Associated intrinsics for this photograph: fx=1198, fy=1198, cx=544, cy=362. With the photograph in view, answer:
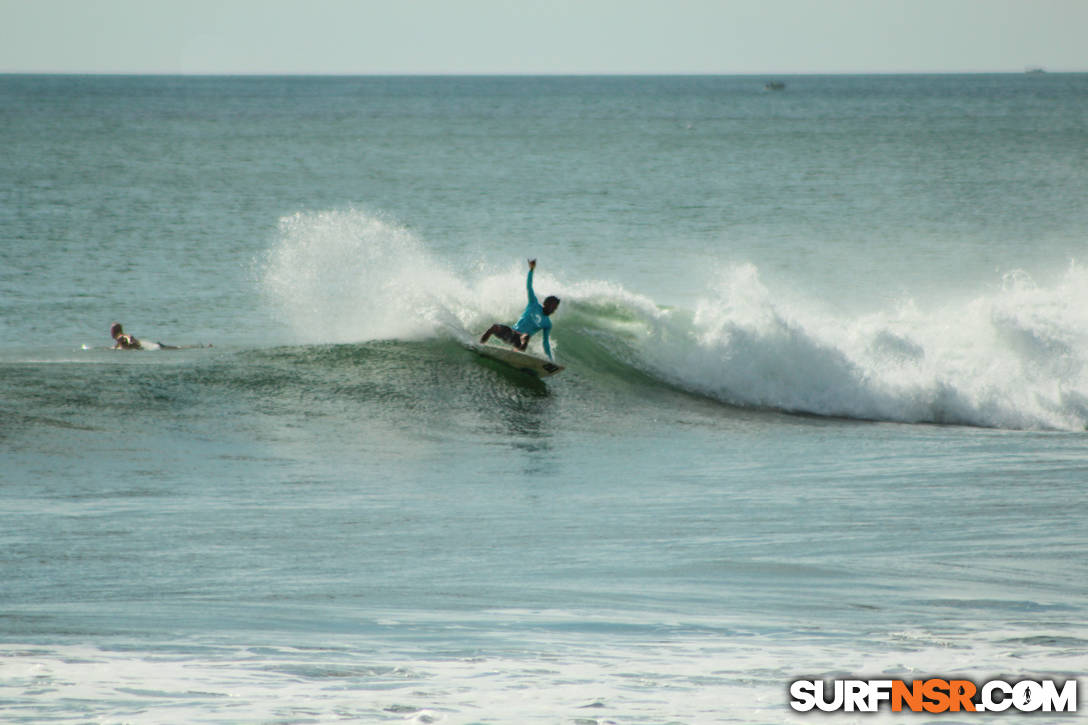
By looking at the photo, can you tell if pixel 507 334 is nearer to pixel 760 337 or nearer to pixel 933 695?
pixel 760 337

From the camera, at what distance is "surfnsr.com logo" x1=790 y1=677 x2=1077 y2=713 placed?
564cm

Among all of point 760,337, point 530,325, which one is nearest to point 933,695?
point 530,325

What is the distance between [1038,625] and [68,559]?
20.7ft

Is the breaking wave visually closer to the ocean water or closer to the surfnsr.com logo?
the ocean water

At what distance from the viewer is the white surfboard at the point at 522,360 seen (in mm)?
15211

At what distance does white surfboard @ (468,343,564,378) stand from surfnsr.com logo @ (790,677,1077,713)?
30.4 feet

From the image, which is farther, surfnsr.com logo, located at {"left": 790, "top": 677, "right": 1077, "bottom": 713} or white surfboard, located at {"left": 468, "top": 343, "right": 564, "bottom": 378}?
white surfboard, located at {"left": 468, "top": 343, "right": 564, "bottom": 378}

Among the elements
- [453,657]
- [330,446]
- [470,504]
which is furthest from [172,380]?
[453,657]

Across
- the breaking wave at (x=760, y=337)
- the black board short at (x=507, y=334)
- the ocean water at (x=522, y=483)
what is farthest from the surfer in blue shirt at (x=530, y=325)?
the breaking wave at (x=760, y=337)

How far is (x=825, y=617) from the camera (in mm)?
7207

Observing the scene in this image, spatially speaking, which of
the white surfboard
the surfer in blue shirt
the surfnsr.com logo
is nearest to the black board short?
the surfer in blue shirt

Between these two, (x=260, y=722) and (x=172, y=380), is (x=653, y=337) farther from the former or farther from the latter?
(x=260, y=722)

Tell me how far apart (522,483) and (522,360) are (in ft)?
13.7

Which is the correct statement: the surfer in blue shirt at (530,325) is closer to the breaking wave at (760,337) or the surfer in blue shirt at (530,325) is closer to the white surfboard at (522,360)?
the white surfboard at (522,360)
